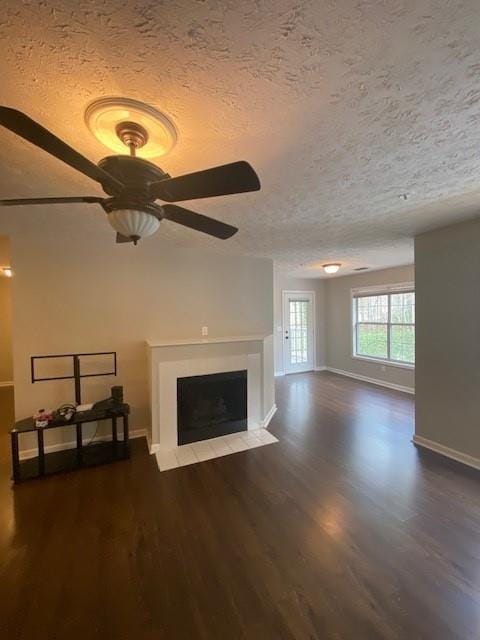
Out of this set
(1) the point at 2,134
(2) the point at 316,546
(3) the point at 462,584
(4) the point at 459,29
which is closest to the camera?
(4) the point at 459,29

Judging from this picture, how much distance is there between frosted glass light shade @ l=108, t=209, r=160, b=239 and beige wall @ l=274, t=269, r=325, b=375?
5.36 metres

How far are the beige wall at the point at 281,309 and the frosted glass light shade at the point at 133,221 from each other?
5.36 metres

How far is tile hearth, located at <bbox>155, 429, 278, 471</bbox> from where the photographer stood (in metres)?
2.96

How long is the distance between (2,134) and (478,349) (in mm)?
3910

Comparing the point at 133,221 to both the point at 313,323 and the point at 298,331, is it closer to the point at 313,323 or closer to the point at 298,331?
the point at 298,331

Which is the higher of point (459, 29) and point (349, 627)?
point (459, 29)

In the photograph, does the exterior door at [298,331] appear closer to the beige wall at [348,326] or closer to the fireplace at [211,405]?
the beige wall at [348,326]

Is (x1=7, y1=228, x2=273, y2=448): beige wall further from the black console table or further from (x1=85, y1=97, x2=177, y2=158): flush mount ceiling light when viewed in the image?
(x1=85, y1=97, x2=177, y2=158): flush mount ceiling light

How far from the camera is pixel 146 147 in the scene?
1.39 m

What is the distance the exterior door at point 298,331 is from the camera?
23.0 ft

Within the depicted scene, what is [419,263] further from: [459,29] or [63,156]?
[63,156]

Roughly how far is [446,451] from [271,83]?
3.67 metres

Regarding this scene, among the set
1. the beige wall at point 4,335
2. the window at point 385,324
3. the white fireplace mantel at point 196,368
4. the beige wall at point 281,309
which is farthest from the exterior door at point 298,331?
the beige wall at point 4,335

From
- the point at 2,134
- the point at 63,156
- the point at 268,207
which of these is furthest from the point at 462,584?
the point at 2,134
